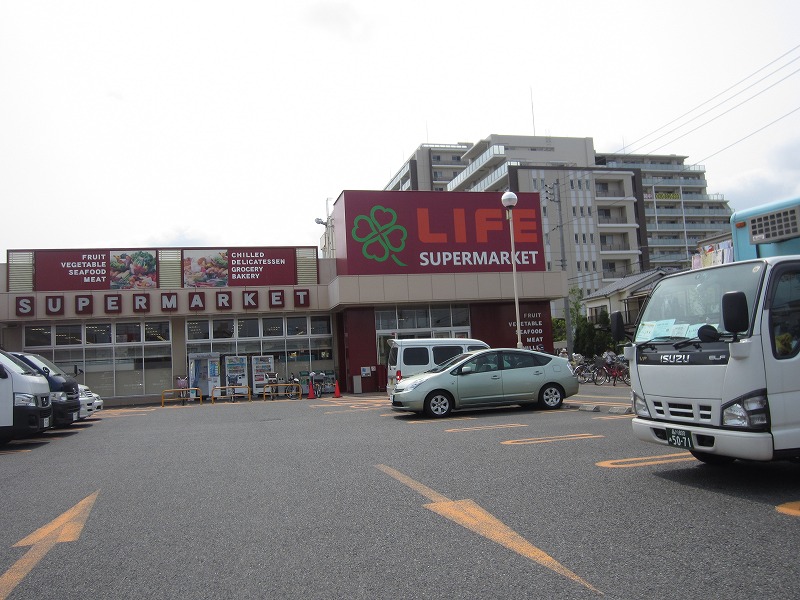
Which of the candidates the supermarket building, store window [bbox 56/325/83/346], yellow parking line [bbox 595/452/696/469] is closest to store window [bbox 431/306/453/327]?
the supermarket building

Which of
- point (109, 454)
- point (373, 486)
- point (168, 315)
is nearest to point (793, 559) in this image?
point (373, 486)

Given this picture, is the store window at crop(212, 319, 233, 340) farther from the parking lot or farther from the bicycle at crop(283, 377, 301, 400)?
the parking lot

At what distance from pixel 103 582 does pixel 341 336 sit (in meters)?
26.9

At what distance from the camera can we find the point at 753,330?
19.2ft

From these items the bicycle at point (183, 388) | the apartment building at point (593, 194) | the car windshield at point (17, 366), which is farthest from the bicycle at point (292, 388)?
the apartment building at point (593, 194)

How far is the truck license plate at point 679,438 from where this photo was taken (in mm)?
6227

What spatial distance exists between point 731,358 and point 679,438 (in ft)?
3.35

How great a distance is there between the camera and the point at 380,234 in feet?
96.9

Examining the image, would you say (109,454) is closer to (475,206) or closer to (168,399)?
(168,399)

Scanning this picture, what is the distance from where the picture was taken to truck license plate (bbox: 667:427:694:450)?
20.4 ft

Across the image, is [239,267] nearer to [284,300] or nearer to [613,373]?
[284,300]

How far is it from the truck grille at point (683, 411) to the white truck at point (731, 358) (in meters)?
0.01

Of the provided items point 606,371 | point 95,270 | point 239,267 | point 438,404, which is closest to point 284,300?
point 239,267

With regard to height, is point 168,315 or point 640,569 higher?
point 168,315
